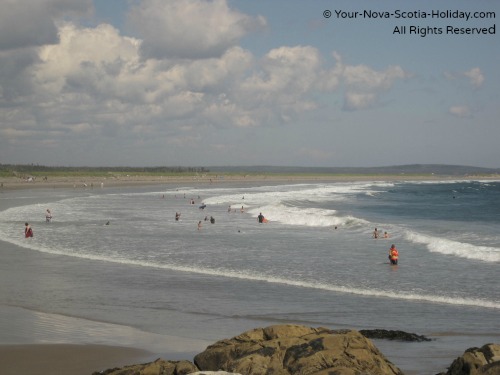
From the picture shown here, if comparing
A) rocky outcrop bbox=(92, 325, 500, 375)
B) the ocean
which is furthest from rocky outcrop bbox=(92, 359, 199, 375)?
the ocean

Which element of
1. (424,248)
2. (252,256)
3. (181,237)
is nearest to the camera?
(252,256)

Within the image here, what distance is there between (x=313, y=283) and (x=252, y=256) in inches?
309

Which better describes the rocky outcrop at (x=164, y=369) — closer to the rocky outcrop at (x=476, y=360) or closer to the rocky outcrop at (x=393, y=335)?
the rocky outcrop at (x=476, y=360)

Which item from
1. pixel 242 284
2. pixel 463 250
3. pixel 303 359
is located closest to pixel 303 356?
pixel 303 359

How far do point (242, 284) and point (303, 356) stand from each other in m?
14.3

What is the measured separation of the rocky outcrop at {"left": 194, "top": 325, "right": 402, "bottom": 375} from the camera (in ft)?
30.7

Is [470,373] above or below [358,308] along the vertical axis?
above

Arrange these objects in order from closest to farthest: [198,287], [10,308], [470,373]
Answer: [470,373] < [10,308] < [198,287]

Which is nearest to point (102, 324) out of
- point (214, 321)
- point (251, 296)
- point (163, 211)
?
point (214, 321)

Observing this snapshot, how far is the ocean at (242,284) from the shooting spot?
53.9ft

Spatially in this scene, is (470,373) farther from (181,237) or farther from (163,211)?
(163,211)

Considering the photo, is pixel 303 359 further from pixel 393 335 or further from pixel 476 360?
pixel 393 335

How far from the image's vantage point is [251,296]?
21.3 metres

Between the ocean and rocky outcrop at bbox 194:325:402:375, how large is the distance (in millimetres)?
3434
